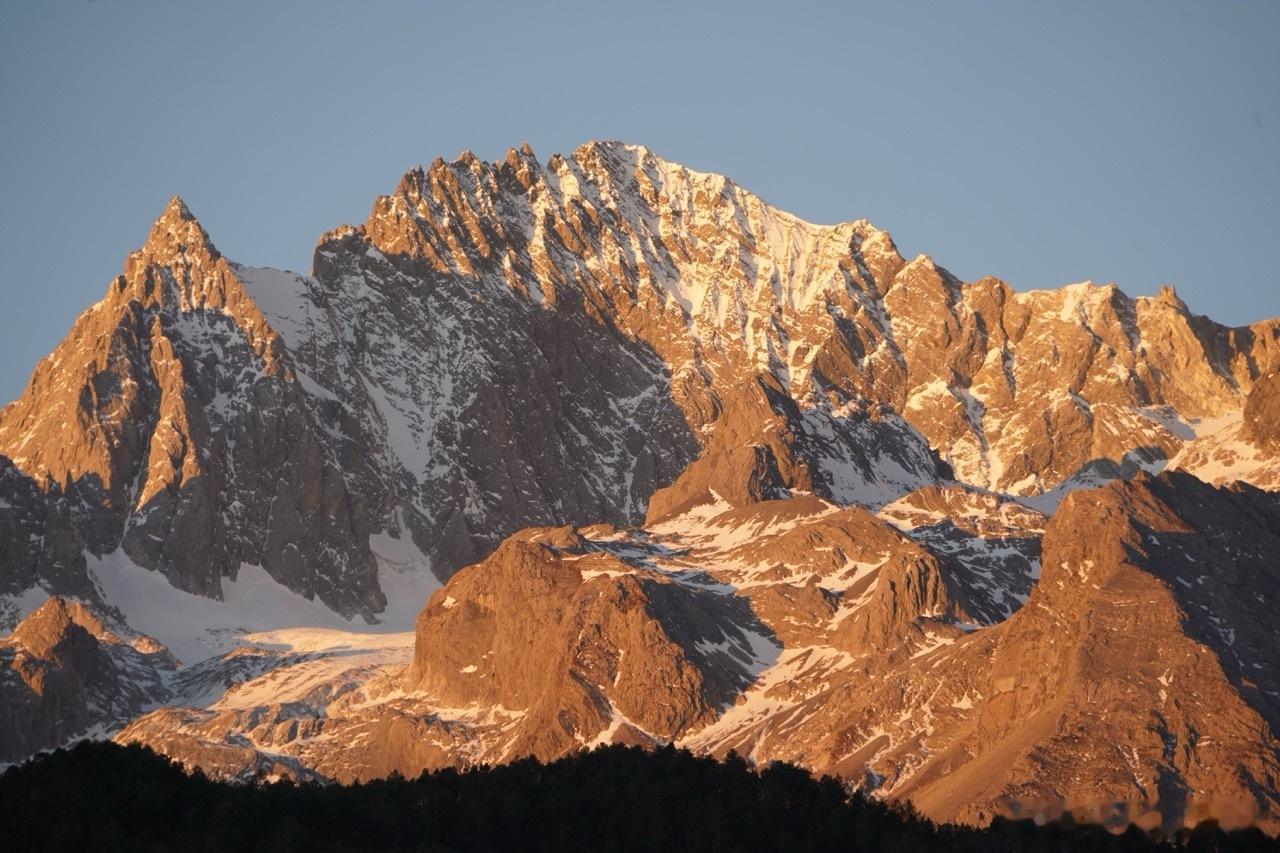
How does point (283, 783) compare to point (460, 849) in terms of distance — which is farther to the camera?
point (283, 783)

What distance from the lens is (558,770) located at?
615 feet

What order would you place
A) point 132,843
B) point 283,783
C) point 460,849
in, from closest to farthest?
point 132,843
point 460,849
point 283,783

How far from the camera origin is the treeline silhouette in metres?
162

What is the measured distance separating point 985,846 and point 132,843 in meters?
46.6

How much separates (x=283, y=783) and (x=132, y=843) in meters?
26.0

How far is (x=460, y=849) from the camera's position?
6604 inches

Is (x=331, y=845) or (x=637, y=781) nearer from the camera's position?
(x=331, y=845)

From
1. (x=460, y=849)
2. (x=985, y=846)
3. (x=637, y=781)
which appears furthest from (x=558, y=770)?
(x=985, y=846)

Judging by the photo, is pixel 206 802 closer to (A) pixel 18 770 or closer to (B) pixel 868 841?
(A) pixel 18 770

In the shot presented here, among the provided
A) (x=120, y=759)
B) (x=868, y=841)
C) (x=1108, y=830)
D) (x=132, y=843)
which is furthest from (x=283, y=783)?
(x=1108, y=830)

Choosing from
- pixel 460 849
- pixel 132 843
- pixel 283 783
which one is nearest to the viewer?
pixel 132 843

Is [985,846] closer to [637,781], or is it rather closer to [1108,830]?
[1108,830]

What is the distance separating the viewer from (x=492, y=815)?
175 meters

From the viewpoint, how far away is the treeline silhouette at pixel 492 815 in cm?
16150
